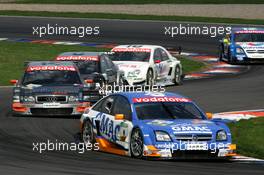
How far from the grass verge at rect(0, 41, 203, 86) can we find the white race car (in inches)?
157

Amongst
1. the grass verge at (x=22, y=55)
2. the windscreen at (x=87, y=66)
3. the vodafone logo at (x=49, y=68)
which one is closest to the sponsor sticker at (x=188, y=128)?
the vodafone logo at (x=49, y=68)

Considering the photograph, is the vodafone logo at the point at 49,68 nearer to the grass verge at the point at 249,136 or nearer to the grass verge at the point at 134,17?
the grass verge at the point at 249,136

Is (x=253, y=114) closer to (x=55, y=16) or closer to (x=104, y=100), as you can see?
(x=104, y=100)

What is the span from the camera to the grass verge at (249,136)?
1752 centimetres

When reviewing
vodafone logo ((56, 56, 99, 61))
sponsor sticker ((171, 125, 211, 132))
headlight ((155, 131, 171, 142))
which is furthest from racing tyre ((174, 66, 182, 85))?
headlight ((155, 131, 171, 142))

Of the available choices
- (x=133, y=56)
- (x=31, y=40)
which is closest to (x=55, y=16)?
(x=31, y=40)

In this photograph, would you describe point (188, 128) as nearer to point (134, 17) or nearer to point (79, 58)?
point (79, 58)

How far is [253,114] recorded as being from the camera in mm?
23047

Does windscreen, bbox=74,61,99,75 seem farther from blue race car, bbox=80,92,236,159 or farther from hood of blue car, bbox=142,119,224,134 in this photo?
hood of blue car, bbox=142,119,224,134

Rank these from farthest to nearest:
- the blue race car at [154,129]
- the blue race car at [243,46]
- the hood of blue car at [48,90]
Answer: the blue race car at [243,46] → the hood of blue car at [48,90] → the blue race car at [154,129]

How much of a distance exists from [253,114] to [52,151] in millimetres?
7335

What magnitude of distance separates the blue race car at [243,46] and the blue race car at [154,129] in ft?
62.8

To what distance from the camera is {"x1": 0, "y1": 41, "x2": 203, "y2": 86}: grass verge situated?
33987 millimetres

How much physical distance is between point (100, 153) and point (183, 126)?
66.7 inches
